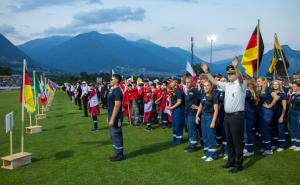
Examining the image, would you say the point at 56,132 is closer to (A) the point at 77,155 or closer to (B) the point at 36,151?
(B) the point at 36,151

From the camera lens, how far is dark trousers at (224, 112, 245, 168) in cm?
746

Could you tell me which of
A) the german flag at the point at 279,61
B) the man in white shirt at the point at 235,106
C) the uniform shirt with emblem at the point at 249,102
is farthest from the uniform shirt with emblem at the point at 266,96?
the german flag at the point at 279,61

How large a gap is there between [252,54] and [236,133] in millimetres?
3386

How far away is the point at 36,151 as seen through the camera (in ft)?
34.4

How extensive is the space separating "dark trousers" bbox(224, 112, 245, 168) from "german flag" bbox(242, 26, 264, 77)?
2.79 metres

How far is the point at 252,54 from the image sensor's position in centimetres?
999

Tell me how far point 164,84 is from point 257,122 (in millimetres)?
6228

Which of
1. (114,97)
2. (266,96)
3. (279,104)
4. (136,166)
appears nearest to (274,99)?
(266,96)

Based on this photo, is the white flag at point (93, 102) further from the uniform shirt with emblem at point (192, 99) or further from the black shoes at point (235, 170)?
the black shoes at point (235, 170)

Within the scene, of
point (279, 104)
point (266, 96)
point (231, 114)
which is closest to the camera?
point (231, 114)

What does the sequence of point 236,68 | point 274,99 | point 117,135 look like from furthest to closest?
point 274,99
point 117,135
point 236,68

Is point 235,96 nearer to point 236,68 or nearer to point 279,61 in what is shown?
point 236,68

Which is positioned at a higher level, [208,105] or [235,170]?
[208,105]

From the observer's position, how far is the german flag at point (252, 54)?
9.92 meters
